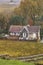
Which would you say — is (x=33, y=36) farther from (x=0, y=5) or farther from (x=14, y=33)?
(x=0, y=5)

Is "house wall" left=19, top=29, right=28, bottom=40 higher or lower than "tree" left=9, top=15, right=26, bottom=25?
lower

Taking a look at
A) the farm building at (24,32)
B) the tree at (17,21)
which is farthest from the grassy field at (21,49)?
the tree at (17,21)

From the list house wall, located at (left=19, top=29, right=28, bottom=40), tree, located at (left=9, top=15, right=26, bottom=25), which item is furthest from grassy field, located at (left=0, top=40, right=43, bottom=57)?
tree, located at (left=9, top=15, right=26, bottom=25)

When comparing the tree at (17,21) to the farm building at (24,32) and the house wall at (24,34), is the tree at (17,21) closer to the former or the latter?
the farm building at (24,32)

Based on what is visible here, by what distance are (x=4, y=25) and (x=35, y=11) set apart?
300 inches

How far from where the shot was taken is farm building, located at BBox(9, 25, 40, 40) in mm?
28188

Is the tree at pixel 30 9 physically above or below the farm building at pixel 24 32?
above

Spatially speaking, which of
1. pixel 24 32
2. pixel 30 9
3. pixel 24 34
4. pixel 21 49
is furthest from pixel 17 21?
pixel 21 49

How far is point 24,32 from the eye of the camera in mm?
29016

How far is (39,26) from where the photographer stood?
2980cm

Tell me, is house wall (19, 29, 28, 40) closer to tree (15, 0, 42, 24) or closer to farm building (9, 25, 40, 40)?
farm building (9, 25, 40, 40)

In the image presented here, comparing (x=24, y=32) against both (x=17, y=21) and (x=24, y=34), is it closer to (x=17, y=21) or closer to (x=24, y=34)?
(x=24, y=34)

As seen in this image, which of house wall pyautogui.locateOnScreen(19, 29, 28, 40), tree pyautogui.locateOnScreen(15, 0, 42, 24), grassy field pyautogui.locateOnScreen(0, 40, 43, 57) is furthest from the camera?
tree pyautogui.locateOnScreen(15, 0, 42, 24)

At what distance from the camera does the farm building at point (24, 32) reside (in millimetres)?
28188
